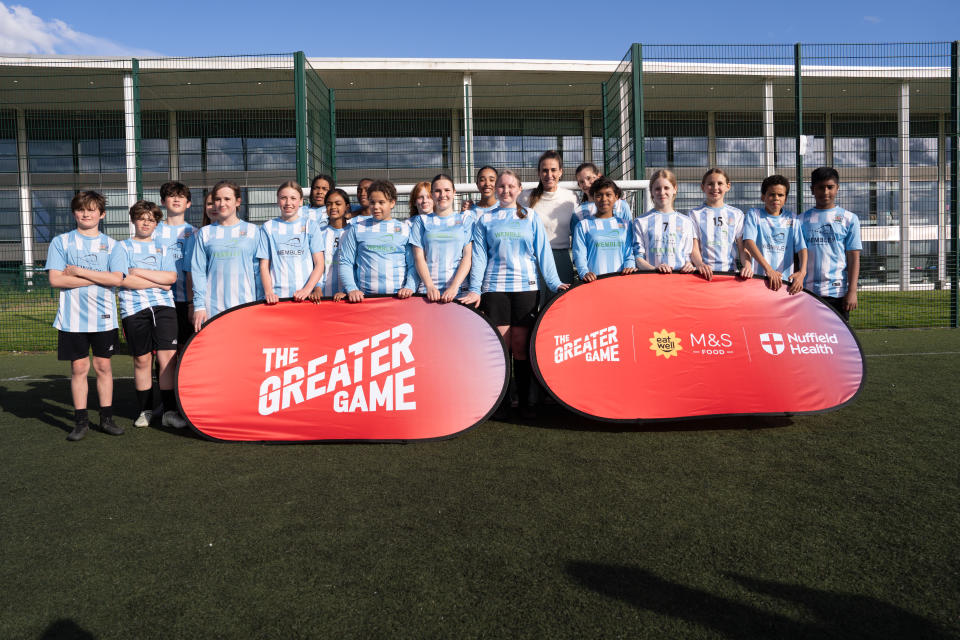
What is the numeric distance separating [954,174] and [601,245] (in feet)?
24.2

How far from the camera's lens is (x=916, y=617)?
1.62 meters

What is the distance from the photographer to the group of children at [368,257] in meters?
3.89

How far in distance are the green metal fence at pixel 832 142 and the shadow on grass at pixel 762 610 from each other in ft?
19.2

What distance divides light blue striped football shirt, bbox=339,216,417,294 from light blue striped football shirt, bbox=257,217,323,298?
0.81 ft

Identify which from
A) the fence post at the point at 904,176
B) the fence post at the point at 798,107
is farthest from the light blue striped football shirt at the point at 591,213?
the fence post at the point at 904,176

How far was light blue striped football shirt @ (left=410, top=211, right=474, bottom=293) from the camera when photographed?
4.09 meters

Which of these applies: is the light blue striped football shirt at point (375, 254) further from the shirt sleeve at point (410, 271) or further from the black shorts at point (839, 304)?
the black shorts at point (839, 304)

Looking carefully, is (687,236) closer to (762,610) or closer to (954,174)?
(762,610)

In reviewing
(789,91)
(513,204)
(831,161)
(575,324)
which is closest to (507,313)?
(575,324)

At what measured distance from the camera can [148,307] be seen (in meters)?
4.11

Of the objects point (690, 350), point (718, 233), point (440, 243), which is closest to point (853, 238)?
point (718, 233)

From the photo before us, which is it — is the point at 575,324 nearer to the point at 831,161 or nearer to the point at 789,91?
the point at 831,161

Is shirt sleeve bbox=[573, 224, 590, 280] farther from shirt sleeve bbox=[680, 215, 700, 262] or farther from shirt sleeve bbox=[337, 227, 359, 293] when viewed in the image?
shirt sleeve bbox=[337, 227, 359, 293]

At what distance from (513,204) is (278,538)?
8.79 feet
